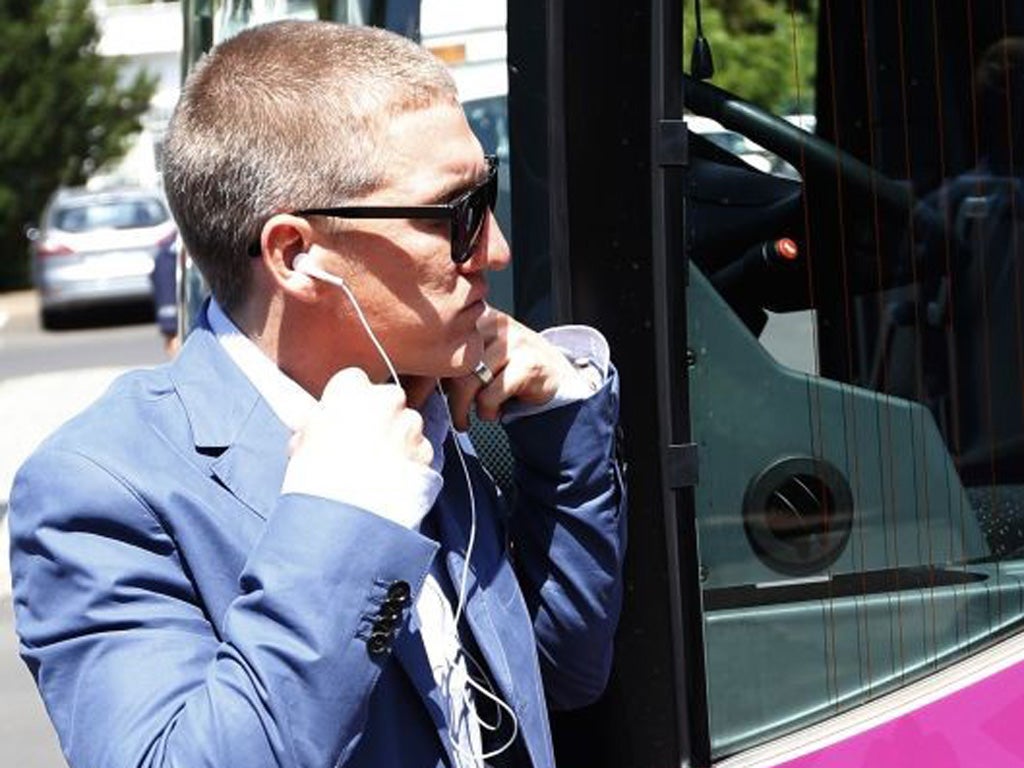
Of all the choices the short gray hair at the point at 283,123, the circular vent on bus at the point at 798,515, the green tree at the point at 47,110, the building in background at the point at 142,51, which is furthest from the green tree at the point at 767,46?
the building in background at the point at 142,51

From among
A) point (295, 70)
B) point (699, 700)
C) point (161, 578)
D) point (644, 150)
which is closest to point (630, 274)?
point (644, 150)

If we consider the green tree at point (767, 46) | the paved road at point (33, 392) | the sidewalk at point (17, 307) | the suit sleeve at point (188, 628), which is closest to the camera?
the suit sleeve at point (188, 628)

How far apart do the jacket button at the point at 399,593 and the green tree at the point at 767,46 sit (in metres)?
1.02

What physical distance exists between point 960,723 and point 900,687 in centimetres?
12

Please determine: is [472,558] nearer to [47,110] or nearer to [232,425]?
[232,425]

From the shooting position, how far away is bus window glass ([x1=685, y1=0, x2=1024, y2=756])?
2.60 m

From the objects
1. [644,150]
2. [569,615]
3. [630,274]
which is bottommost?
[569,615]

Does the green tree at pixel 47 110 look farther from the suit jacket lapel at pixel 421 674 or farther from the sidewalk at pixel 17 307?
the suit jacket lapel at pixel 421 674

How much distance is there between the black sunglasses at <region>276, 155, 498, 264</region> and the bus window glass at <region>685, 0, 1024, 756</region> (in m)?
0.65

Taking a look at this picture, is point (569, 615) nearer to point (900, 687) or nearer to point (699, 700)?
point (699, 700)

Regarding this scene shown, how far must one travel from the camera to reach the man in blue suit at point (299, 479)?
1707 mm

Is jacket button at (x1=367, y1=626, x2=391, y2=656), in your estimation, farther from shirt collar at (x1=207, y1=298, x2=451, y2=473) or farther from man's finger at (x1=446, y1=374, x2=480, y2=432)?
man's finger at (x1=446, y1=374, x2=480, y2=432)

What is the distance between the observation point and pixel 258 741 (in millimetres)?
1669

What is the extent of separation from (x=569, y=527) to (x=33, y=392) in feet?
46.9
